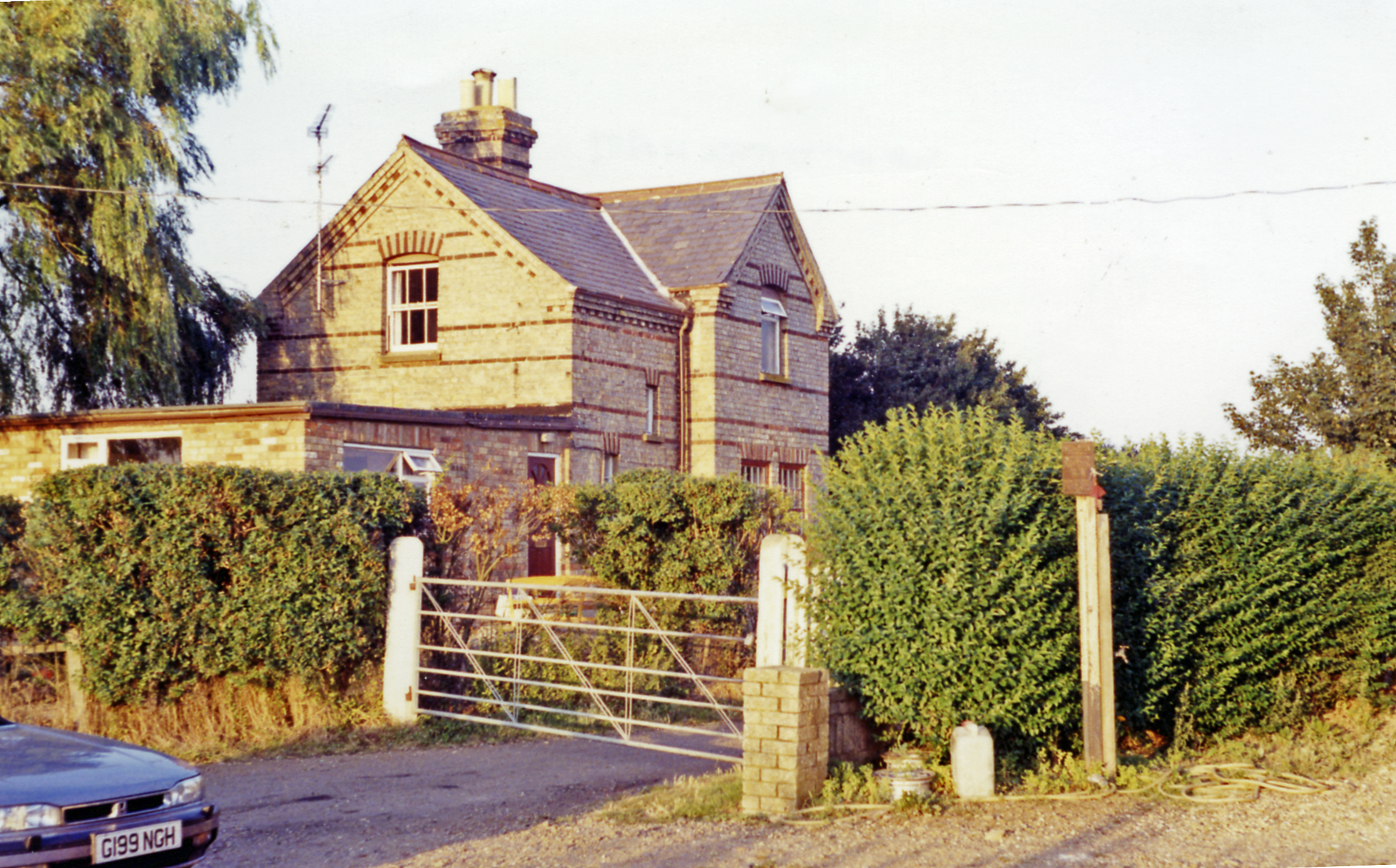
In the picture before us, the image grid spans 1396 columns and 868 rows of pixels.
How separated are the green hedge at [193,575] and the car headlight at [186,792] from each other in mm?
4627

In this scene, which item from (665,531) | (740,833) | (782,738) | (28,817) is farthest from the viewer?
(665,531)

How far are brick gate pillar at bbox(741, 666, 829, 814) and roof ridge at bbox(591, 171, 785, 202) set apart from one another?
21591mm

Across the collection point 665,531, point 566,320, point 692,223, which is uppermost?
point 692,223

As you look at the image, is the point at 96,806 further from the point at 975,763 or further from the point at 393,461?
the point at 393,461

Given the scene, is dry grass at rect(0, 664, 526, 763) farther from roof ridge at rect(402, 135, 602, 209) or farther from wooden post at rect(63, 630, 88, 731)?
roof ridge at rect(402, 135, 602, 209)

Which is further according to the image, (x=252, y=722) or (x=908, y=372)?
(x=908, y=372)

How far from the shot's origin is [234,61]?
21.8 metres

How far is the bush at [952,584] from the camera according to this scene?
894 centimetres

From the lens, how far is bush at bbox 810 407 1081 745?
8938 mm

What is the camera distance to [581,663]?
11102 millimetres

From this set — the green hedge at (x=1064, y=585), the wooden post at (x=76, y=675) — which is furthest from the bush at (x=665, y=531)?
the wooden post at (x=76, y=675)

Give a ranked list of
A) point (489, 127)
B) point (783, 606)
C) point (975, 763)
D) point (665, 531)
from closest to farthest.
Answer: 1. point (975, 763)
2. point (783, 606)
3. point (665, 531)
4. point (489, 127)

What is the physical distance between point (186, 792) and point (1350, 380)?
22.9 meters

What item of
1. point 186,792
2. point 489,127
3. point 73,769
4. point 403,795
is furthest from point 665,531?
point 489,127
